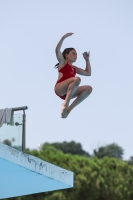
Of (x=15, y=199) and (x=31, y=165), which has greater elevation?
(x=15, y=199)

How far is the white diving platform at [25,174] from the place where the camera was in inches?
463

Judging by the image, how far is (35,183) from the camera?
1332 cm

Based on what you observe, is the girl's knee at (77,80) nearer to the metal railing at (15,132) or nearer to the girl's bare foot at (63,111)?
the girl's bare foot at (63,111)

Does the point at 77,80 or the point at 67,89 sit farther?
the point at 67,89

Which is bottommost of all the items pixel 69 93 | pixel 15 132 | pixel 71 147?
pixel 15 132

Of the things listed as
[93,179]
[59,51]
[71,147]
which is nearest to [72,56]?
[59,51]

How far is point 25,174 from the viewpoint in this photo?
12.5m

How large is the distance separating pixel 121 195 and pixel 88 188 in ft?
7.71

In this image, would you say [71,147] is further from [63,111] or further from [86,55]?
[63,111]

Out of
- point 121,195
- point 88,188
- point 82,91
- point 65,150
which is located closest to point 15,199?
point 88,188

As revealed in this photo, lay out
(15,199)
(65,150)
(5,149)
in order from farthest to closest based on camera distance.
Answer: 1. (65,150)
2. (15,199)
3. (5,149)

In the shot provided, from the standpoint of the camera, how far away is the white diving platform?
1176cm

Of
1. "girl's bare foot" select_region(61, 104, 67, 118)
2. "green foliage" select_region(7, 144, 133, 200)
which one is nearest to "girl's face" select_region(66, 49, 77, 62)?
"girl's bare foot" select_region(61, 104, 67, 118)

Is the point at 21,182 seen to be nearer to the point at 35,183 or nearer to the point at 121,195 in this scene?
the point at 35,183
